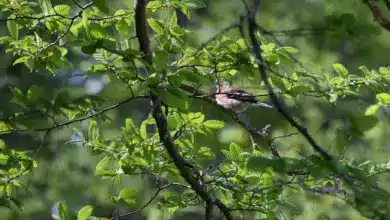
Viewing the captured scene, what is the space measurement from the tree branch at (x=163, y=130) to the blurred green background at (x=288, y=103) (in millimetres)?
123

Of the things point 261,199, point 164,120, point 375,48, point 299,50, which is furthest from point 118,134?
point 375,48

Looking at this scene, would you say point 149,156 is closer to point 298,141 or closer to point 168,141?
point 168,141

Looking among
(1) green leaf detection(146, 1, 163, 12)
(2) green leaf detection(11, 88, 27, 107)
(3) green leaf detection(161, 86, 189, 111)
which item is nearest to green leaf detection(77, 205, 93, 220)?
(2) green leaf detection(11, 88, 27, 107)

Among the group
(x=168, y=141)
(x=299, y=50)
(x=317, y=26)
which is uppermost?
(x=299, y=50)

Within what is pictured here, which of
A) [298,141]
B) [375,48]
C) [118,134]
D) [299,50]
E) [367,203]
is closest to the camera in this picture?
[367,203]

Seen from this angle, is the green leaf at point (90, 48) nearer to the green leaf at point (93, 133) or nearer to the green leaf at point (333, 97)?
the green leaf at point (93, 133)

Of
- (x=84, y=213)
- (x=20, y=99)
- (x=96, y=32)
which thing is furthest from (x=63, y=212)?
(x=96, y=32)

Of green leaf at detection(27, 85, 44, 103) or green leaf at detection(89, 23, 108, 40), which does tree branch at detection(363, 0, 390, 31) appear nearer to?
green leaf at detection(89, 23, 108, 40)

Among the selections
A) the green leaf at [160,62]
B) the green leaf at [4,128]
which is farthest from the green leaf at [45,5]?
the green leaf at [160,62]

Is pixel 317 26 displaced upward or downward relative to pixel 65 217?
upward

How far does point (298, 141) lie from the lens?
8.56ft

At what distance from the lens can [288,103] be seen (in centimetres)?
327

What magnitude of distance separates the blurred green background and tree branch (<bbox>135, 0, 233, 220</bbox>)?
123 millimetres

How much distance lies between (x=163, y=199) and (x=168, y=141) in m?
0.29
